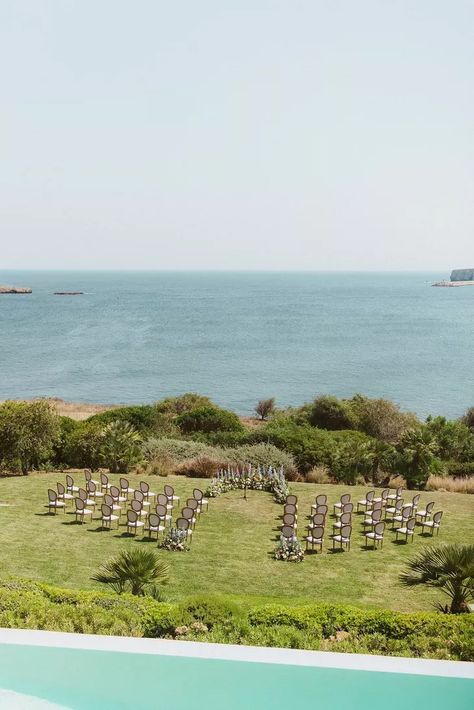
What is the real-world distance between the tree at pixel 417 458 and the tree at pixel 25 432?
31.5 feet

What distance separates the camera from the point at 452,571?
895 centimetres

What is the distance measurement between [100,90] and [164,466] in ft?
33.1

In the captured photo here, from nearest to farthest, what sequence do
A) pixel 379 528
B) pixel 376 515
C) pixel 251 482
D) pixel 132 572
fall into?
pixel 132 572 < pixel 379 528 < pixel 376 515 < pixel 251 482

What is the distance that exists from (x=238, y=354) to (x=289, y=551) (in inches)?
2512

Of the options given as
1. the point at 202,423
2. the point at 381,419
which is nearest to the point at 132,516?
the point at 202,423

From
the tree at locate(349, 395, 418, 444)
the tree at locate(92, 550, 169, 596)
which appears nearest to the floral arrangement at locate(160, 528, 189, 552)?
the tree at locate(92, 550, 169, 596)

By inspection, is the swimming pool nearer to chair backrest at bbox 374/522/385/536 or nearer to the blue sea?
chair backrest at bbox 374/522/385/536

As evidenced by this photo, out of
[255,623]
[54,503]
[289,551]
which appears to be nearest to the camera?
[255,623]

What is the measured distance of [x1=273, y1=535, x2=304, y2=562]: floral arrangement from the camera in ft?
40.4

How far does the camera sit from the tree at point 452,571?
8.91m

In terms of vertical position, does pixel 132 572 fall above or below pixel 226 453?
above

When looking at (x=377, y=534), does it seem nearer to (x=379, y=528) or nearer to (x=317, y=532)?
(x=379, y=528)

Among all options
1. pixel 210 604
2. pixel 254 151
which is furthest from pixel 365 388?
pixel 210 604

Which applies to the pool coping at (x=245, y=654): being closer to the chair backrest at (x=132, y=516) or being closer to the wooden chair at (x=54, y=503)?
Answer: the chair backrest at (x=132, y=516)
